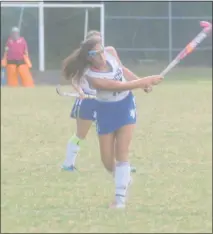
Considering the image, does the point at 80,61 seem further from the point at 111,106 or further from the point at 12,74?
the point at 12,74

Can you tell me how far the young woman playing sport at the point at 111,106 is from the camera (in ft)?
25.9

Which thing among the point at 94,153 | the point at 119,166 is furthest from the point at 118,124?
the point at 94,153

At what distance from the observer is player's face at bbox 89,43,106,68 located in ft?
25.9

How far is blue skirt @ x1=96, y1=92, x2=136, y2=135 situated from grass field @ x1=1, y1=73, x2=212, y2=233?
773 millimetres

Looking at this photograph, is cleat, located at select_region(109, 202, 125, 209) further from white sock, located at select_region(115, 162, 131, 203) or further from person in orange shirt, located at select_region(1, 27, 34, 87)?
person in orange shirt, located at select_region(1, 27, 34, 87)

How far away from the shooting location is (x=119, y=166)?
792 cm

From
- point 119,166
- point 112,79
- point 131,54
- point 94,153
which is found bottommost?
point 131,54

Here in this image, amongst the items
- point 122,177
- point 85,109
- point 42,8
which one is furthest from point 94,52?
point 42,8

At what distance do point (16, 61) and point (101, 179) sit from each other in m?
19.2

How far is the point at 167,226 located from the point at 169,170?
3125mm

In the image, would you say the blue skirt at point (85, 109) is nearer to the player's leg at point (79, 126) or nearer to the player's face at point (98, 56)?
the player's leg at point (79, 126)

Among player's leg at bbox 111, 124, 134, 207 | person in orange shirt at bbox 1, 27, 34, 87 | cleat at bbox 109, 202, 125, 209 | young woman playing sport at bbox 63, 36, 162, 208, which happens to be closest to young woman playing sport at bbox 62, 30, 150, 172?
young woman playing sport at bbox 63, 36, 162, 208

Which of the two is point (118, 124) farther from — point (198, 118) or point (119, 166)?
point (198, 118)

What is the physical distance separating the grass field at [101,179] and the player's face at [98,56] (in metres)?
1.39
